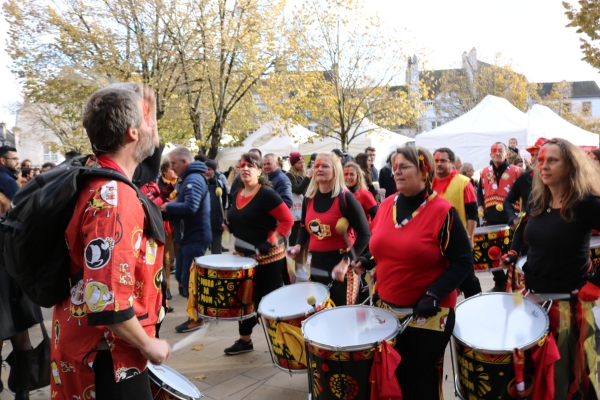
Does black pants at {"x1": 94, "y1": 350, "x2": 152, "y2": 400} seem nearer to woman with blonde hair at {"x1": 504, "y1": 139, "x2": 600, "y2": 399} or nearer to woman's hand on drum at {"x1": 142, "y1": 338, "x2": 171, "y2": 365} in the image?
woman's hand on drum at {"x1": 142, "y1": 338, "x2": 171, "y2": 365}

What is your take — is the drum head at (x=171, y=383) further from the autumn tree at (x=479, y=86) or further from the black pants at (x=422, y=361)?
the autumn tree at (x=479, y=86)

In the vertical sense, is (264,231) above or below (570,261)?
below

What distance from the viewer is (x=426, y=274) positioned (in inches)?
115

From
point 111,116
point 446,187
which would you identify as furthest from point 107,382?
point 446,187

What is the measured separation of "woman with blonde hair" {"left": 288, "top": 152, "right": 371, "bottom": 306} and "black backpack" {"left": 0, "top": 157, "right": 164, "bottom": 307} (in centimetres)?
265

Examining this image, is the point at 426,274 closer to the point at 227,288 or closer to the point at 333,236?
the point at 333,236

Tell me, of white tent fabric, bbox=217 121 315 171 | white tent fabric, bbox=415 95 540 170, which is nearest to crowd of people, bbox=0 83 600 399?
white tent fabric, bbox=415 95 540 170

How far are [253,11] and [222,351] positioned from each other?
1589 cm

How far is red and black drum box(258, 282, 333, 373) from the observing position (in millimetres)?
3543

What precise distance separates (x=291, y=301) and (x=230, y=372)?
3.95 ft

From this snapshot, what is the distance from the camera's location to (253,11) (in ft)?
60.6

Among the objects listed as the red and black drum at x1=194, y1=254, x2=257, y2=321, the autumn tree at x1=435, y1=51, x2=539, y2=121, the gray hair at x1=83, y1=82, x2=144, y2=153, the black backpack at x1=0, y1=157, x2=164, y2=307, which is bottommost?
the red and black drum at x1=194, y1=254, x2=257, y2=321

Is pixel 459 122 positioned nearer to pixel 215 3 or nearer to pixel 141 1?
pixel 215 3

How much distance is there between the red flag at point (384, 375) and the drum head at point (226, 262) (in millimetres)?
2165
